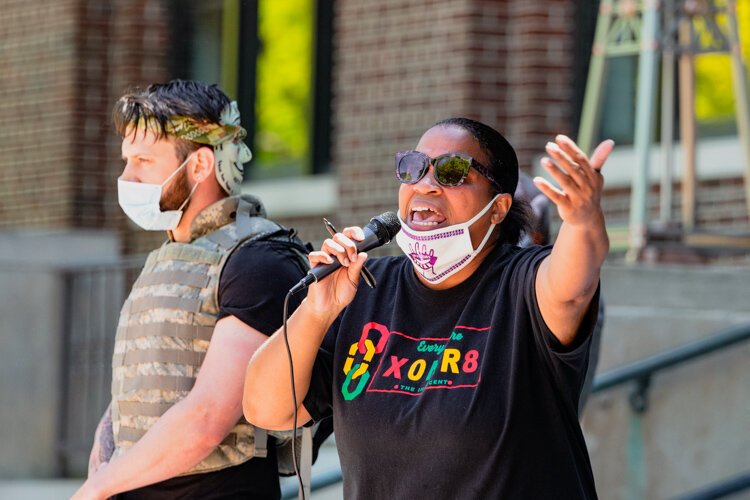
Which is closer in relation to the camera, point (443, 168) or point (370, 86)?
point (443, 168)

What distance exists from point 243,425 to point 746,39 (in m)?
5.91

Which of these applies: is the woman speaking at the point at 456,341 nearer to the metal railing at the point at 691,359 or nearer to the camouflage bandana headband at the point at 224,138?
the camouflage bandana headband at the point at 224,138

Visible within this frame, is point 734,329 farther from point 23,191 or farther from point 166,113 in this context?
point 23,191

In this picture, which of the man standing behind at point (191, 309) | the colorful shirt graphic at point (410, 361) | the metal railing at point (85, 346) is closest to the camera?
the colorful shirt graphic at point (410, 361)

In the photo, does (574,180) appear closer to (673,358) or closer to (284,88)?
(673,358)

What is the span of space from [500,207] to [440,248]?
213mm

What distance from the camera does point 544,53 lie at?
9.03 m

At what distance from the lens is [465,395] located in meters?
3.16

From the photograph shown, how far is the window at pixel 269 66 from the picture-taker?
1145cm

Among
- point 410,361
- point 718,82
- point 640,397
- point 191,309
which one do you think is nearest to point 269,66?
point 718,82

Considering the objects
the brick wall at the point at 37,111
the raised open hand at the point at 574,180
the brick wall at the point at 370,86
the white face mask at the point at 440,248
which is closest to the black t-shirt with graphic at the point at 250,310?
the white face mask at the point at 440,248

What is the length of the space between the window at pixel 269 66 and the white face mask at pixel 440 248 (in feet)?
26.4

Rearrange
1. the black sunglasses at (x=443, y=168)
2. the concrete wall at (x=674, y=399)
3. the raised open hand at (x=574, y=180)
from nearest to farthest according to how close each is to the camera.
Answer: the raised open hand at (x=574, y=180) → the black sunglasses at (x=443, y=168) → the concrete wall at (x=674, y=399)

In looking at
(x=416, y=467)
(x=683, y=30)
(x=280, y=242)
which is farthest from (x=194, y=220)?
(x=683, y=30)
